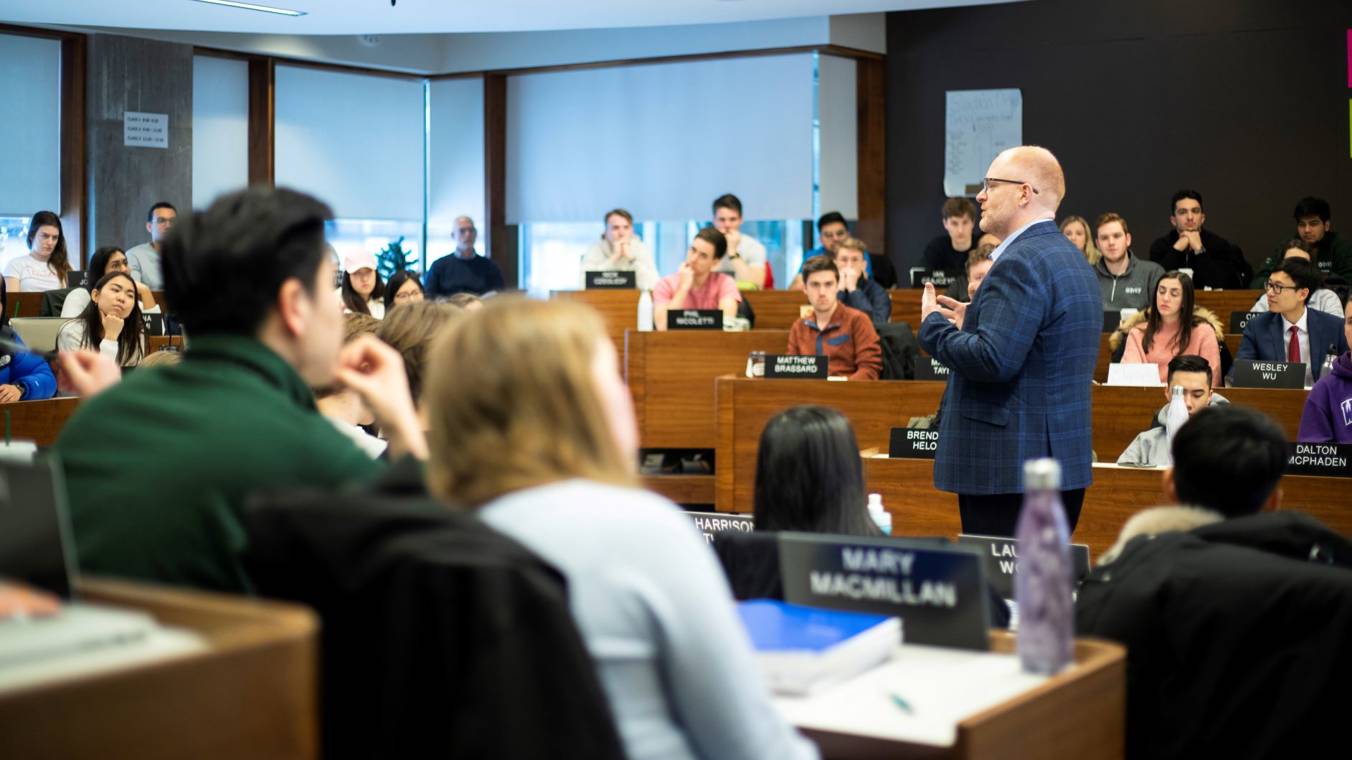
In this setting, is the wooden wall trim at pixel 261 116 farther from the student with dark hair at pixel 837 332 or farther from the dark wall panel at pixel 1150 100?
the student with dark hair at pixel 837 332

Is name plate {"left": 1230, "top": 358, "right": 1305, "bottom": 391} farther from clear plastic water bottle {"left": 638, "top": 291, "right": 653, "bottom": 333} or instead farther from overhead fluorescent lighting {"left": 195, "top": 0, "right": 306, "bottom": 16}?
overhead fluorescent lighting {"left": 195, "top": 0, "right": 306, "bottom": 16}

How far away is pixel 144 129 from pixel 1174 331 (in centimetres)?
737

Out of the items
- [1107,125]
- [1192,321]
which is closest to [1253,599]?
[1192,321]

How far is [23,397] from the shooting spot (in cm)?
576

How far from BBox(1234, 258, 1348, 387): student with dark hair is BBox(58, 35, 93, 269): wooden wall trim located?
7773 millimetres

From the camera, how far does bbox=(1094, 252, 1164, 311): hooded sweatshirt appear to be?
8133mm

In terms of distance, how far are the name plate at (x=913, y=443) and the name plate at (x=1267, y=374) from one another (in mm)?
1476

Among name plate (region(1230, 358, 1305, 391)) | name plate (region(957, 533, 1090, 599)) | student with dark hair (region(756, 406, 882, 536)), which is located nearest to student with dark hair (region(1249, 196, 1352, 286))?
name plate (region(1230, 358, 1305, 391))

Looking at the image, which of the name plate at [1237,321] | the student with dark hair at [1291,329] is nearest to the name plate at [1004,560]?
the student with dark hair at [1291,329]

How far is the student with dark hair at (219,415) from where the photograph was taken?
1378 millimetres

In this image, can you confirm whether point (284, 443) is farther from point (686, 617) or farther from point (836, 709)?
point (836, 709)

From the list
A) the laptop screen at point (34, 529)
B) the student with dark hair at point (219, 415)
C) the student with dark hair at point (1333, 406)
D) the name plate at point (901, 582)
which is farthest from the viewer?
the student with dark hair at point (1333, 406)

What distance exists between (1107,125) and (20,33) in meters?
7.70

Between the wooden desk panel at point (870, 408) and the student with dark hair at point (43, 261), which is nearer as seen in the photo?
the wooden desk panel at point (870, 408)
